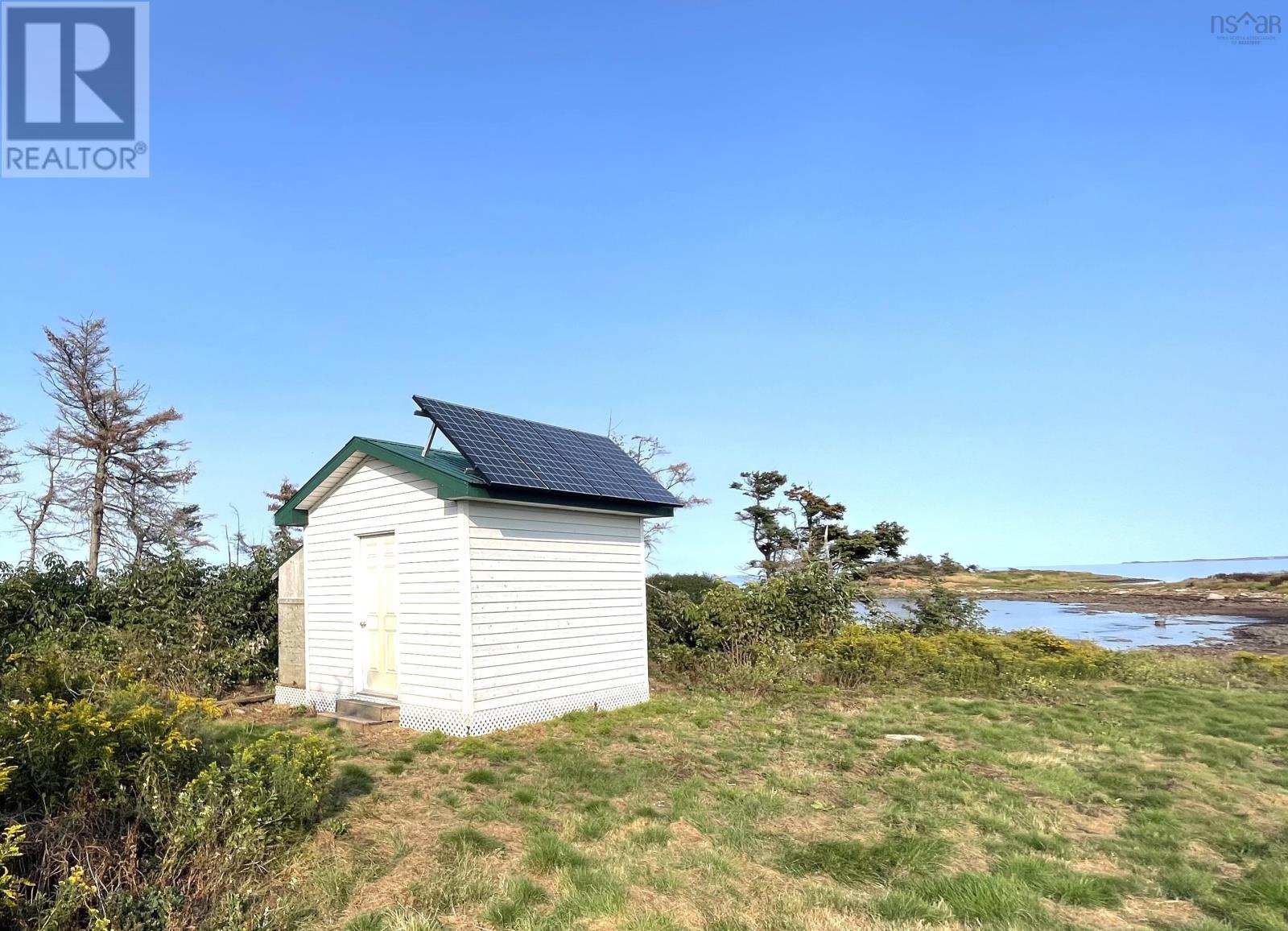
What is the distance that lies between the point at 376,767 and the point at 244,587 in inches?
263

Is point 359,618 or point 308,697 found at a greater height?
point 359,618

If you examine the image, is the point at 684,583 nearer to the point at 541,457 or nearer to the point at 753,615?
the point at 753,615

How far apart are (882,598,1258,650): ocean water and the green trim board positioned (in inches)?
454

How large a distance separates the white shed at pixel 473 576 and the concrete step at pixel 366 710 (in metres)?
0.02

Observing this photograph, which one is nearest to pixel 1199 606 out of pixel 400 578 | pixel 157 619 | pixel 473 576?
pixel 473 576

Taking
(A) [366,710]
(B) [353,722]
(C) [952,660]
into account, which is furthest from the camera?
(C) [952,660]

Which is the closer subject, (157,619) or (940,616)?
(157,619)

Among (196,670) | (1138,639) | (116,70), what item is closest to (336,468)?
(196,670)

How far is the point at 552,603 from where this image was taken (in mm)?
9562

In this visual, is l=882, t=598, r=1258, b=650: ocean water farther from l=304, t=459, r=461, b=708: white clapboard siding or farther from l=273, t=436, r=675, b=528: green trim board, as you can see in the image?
l=304, t=459, r=461, b=708: white clapboard siding

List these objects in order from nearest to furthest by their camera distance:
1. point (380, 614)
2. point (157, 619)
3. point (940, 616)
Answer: point (380, 614) → point (157, 619) → point (940, 616)

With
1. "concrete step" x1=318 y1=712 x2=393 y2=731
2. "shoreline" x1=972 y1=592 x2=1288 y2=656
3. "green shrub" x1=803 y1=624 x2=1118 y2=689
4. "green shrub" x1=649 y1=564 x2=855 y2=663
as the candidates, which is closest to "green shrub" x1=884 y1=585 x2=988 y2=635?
"green shrub" x1=649 y1=564 x2=855 y2=663

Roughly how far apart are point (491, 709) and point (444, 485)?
2616 mm

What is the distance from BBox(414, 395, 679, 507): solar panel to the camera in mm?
8914
